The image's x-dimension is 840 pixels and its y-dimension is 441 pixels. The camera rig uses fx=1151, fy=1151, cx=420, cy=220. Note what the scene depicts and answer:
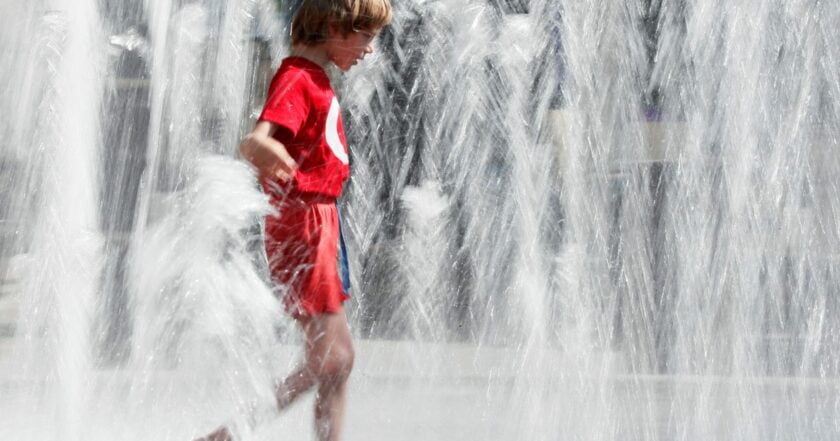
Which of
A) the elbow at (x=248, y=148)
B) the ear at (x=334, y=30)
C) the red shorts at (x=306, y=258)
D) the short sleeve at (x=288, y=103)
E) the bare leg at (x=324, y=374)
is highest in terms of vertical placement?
the ear at (x=334, y=30)

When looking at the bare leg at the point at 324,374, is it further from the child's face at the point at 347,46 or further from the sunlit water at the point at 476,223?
the sunlit water at the point at 476,223

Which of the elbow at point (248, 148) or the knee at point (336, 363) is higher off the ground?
the elbow at point (248, 148)

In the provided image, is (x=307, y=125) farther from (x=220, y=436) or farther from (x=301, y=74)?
(x=220, y=436)

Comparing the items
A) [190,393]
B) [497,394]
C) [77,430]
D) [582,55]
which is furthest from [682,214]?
[77,430]

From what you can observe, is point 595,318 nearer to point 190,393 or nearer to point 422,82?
point 422,82

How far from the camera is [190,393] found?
394 centimetres

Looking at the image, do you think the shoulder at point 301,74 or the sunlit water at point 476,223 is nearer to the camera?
the shoulder at point 301,74

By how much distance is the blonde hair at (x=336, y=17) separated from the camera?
2734 mm

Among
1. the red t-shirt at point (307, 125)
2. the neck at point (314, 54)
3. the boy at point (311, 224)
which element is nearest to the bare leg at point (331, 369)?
the boy at point (311, 224)

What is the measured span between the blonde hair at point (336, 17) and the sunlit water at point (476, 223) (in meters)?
0.86

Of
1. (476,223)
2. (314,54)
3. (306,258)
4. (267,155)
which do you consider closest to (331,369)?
(306,258)

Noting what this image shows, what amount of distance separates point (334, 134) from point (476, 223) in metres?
3.57

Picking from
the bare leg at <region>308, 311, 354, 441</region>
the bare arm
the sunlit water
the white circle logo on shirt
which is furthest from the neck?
the sunlit water

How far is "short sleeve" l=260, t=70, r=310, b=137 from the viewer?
102 inches
